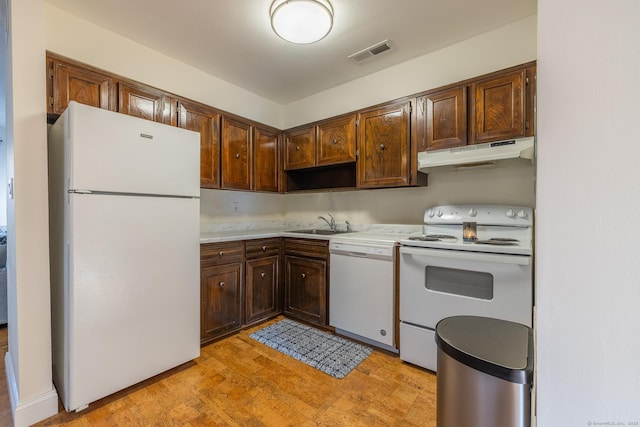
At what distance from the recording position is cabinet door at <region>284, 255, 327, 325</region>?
2.69 m

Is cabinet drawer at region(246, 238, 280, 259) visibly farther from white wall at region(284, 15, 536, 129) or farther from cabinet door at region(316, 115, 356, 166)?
white wall at region(284, 15, 536, 129)

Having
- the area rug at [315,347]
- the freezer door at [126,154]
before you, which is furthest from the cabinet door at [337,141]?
the area rug at [315,347]

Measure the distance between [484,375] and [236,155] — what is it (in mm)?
2749

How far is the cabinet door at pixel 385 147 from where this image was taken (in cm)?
248

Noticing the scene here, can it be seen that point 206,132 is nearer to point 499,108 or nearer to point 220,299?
point 220,299

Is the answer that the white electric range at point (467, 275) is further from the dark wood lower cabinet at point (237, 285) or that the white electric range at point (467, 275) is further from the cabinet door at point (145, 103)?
the cabinet door at point (145, 103)

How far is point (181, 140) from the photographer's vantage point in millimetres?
2010

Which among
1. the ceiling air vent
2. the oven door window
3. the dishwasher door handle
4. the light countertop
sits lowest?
the oven door window

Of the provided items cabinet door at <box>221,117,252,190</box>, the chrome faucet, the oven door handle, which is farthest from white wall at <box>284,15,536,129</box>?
the oven door handle

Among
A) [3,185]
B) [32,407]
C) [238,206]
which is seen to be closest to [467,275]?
[238,206]

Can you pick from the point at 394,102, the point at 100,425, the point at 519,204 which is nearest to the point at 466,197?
the point at 519,204

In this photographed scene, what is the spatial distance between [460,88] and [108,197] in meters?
2.59

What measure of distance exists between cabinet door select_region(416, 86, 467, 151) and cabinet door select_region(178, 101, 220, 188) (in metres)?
1.90

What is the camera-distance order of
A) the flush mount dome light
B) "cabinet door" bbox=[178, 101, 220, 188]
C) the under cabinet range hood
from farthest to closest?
"cabinet door" bbox=[178, 101, 220, 188]
the under cabinet range hood
the flush mount dome light
